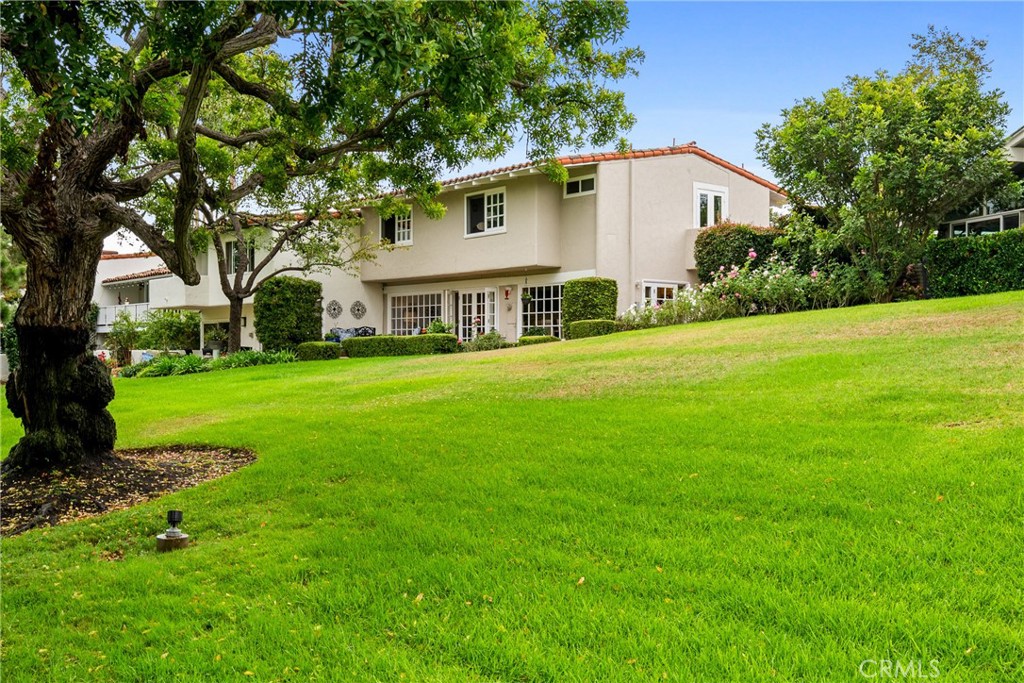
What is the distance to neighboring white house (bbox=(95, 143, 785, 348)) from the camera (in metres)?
22.5

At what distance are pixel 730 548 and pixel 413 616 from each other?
192 centimetres

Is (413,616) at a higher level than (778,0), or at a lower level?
lower

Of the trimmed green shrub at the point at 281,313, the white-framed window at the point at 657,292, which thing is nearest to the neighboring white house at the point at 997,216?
the white-framed window at the point at 657,292

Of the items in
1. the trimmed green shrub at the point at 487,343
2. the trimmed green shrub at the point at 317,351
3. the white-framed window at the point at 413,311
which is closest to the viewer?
the trimmed green shrub at the point at 487,343

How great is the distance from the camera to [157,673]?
3375mm

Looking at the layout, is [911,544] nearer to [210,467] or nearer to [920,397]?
[920,397]

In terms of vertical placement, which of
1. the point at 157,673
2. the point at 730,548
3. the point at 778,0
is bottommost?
the point at 157,673

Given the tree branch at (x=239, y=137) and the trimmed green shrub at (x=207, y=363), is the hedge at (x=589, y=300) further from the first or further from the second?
the tree branch at (x=239, y=137)

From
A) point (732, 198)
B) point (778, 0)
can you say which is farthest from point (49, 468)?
point (732, 198)

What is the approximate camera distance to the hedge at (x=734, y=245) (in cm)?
2052

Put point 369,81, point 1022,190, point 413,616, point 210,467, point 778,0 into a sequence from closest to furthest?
point 413,616, point 210,467, point 369,81, point 778,0, point 1022,190

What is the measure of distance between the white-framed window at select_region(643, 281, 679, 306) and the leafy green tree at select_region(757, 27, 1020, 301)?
17.6 ft

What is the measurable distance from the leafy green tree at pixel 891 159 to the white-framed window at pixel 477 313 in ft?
35.4

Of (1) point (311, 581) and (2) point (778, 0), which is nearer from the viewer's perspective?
(1) point (311, 581)
